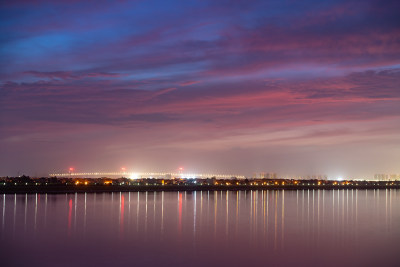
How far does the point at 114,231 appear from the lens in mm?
20891

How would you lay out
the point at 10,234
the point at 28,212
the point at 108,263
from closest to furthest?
the point at 108,263 → the point at 10,234 → the point at 28,212

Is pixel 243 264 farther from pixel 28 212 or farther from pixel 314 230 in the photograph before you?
pixel 28 212

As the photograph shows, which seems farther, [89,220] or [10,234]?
[89,220]

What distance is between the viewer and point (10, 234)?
19.6m

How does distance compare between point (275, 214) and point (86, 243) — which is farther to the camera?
point (275, 214)

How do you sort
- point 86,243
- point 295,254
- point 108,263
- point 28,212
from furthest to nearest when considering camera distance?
point 28,212 < point 86,243 < point 295,254 < point 108,263

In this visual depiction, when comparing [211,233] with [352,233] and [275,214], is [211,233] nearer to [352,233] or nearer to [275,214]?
[352,233]

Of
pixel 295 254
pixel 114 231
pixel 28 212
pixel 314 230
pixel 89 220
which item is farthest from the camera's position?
pixel 28 212

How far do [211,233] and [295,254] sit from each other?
17.4 ft

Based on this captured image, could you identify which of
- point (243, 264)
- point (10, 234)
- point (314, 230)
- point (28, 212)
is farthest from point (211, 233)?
point (28, 212)

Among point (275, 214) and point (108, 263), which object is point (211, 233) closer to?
point (108, 263)

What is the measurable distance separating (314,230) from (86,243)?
10.3m

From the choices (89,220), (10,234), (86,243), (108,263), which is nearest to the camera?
(108,263)

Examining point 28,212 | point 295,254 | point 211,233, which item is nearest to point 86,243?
point 211,233
